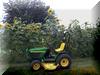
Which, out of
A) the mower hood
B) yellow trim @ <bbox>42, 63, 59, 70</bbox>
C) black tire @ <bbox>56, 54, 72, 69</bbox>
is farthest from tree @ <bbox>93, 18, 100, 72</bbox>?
the mower hood

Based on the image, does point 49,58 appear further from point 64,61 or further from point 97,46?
point 97,46

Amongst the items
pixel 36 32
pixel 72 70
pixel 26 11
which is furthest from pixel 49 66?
pixel 26 11

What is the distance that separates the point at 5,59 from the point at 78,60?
113 centimetres

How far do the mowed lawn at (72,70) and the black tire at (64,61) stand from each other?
0.06 metres

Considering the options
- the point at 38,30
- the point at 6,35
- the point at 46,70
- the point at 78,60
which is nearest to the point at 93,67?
the point at 78,60

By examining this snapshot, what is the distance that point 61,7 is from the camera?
10.1 feet

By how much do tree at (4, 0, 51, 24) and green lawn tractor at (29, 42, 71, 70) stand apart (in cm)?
48

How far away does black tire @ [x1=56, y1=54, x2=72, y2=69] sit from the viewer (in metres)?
2.99

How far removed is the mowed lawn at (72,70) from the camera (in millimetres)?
2949

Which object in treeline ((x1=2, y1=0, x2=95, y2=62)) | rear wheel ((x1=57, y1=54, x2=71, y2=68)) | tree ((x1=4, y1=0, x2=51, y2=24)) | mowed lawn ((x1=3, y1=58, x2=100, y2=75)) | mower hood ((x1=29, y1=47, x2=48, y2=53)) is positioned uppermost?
tree ((x1=4, y1=0, x2=51, y2=24))

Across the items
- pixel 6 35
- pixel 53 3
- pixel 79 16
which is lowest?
pixel 6 35

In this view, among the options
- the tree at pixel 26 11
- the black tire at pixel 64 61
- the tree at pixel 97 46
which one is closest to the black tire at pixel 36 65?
the black tire at pixel 64 61

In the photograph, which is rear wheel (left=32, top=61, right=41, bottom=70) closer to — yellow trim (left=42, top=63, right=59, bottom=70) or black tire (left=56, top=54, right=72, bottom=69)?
yellow trim (left=42, top=63, right=59, bottom=70)

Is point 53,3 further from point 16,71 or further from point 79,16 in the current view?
point 16,71
